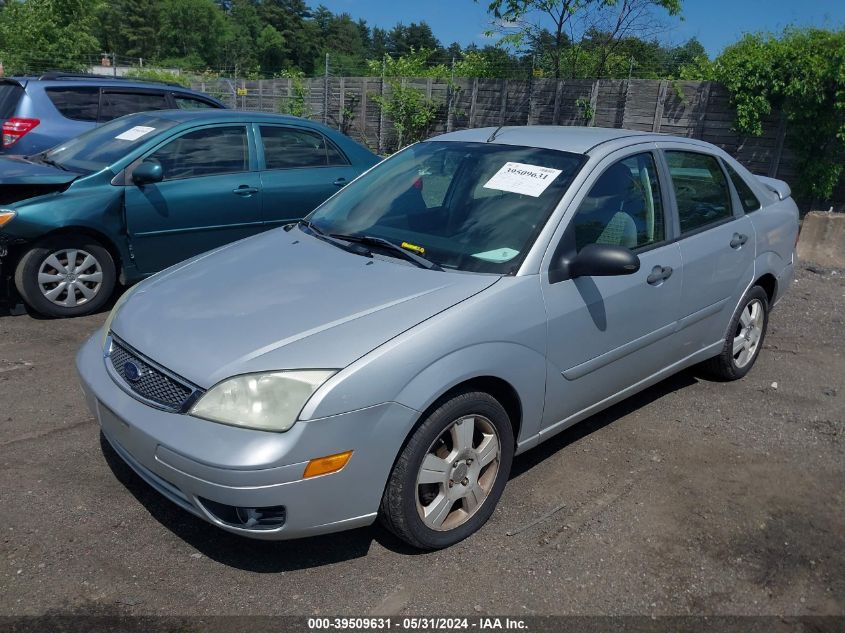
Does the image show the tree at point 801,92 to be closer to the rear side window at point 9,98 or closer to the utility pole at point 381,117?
the utility pole at point 381,117

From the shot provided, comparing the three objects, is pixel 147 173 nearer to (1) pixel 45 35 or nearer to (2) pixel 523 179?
(2) pixel 523 179

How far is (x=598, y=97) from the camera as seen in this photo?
15.0 meters

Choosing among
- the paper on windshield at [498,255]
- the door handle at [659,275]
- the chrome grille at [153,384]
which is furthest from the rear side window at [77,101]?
the door handle at [659,275]

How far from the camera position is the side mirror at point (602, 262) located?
3172 mm

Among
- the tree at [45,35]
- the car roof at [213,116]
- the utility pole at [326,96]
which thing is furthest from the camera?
the utility pole at [326,96]

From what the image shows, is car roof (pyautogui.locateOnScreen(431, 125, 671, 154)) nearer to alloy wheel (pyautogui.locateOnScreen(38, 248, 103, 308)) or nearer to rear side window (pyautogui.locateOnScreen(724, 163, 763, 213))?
rear side window (pyautogui.locateOnScreen(724, 163, 763, 213))

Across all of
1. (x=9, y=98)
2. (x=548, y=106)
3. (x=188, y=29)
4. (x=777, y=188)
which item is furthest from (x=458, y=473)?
(x=188, y=29)

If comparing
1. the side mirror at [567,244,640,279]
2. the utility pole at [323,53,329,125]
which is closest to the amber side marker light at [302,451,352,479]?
the side mirror at [567,244,640,279]

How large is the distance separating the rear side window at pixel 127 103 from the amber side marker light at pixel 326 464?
25.7ft

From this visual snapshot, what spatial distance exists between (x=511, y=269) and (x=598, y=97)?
1307 centimetres

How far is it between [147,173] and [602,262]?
391 centimetres

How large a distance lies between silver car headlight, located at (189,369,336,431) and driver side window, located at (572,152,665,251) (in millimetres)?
1536

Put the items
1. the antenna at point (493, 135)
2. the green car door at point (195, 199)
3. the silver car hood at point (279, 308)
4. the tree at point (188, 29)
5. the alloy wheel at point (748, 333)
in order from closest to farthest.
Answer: the silver car hood at point (279, 308) → the antenna at point (493, 135) → the alloy wheel at point (748, 333) → the green car door at point (195, 199) → the tree at point (188, 29)

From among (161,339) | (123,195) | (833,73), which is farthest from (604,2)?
(161,339)
